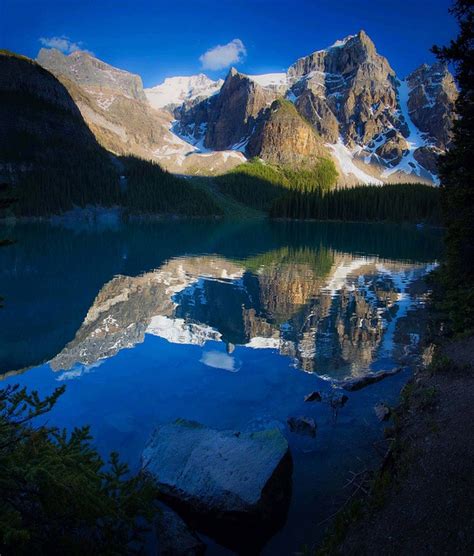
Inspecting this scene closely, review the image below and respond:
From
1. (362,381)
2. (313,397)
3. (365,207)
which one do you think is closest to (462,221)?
(362,381)

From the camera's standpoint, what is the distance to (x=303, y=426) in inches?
567

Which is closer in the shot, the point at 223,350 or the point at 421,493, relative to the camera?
the point at 421,493

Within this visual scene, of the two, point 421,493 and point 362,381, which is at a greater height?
point 421,493

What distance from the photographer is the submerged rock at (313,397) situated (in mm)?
16694

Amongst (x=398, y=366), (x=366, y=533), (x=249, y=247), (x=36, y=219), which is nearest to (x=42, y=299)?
(x=398, y=366)

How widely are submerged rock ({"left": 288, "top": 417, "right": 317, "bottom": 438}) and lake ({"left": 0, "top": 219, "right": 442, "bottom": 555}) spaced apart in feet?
0.93

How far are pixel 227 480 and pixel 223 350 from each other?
13.0 m

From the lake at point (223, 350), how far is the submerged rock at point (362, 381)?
1.16ft

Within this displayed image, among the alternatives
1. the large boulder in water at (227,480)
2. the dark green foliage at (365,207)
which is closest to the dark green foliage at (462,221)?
the large boulder in water at (227,480)

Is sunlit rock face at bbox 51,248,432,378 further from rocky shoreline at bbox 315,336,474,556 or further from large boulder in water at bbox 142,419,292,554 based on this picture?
large boulder in water at bbox 142,419,292,554

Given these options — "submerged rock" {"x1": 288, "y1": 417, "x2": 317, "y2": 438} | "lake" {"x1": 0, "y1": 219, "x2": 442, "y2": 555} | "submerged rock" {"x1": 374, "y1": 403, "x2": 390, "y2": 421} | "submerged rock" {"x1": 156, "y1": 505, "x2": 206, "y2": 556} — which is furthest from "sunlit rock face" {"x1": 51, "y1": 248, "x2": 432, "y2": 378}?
"submerged rock" {"x1": 156, "y1": 505, "x2": 206, "y2": 556}

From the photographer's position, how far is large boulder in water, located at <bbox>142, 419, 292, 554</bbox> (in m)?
9.84

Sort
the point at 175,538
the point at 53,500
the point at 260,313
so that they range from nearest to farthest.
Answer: the point at 53,500 < the point at 175,538 < the point at 260,313

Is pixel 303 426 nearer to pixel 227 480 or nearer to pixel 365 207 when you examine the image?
pixel 227 480
